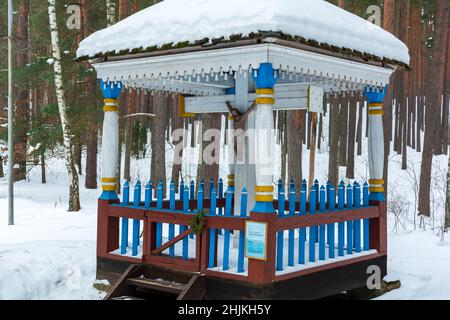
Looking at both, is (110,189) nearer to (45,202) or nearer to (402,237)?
(402,237)

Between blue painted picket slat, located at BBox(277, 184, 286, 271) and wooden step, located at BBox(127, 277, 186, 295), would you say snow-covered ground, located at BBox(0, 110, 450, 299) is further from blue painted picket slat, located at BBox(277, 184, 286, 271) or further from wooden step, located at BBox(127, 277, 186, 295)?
blue painted picket slat, located at BBox(277, 184, 286, 271)

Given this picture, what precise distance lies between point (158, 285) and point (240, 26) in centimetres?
319

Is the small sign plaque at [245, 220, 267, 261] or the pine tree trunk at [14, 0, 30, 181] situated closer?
the small sign plaque at [245, 220, 267, 261]

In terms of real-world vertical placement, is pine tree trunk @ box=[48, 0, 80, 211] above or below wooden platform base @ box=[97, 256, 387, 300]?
above

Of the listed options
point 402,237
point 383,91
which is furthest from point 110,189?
point 402,237

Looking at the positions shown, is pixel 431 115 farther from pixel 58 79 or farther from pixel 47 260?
pixel 47 260

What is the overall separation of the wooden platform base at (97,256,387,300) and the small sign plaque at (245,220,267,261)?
1.23 ft

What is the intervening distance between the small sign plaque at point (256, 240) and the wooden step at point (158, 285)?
105cm

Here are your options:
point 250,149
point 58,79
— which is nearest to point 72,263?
point 250,149

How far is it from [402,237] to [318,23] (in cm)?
603

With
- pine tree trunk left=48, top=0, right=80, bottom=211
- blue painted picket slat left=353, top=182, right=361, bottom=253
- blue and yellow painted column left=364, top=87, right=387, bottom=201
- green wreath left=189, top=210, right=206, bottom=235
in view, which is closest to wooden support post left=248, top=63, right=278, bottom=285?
green wreath left=189, top=210, right=206, bottom=235

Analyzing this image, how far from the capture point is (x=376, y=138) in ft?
25.2

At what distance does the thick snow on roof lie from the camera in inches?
222
